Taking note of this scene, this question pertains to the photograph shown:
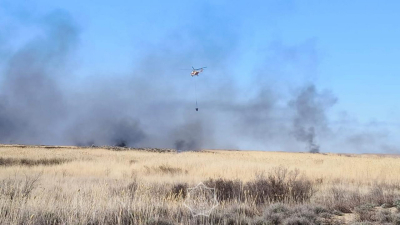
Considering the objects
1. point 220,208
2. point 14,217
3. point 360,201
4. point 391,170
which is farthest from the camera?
point 391,170

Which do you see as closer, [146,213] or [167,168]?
[146,213]

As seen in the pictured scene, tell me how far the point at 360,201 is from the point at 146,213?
6.58 meters

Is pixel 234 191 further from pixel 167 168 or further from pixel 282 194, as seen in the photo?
pixel 167 168

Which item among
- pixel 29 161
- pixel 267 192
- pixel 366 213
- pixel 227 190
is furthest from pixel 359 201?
pixel 29 161

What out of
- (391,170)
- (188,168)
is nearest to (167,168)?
(188,168)

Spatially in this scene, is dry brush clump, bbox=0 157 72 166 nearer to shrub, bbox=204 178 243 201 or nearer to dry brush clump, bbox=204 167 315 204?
shrub, bbox=204 178 243 201

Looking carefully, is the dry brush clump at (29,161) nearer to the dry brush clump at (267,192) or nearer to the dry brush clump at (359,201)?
the dry brush clump at (267,192)

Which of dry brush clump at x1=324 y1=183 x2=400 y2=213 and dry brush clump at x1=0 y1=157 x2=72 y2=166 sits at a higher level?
dry brush clump at x1=0 y1=157 x2=72 y2=166

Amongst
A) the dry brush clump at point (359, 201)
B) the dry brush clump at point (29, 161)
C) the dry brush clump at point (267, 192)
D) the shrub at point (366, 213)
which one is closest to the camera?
the shrub at point (366, 213)

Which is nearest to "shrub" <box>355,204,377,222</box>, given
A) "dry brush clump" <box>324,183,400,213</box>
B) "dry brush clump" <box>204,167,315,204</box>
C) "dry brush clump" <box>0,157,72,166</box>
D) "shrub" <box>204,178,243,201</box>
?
"dry brush clump" <box>324,183,400,213</box>

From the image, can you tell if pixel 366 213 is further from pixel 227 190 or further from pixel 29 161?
pixel 29 161

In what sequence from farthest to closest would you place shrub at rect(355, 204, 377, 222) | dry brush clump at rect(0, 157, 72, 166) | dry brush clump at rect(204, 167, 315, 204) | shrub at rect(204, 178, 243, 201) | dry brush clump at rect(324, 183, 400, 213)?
dry brush clump at rect(0, 157, 72, 166) < shrub at rect(204, 178, 243, 201) < dry brush clump at rect(204, 167, 315, 204) < dry brush clump at rect(324, 183, 400, 213) < shrub at rect(355, 204, 377, 222)

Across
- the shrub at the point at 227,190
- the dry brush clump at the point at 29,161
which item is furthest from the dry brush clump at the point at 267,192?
the dry brush clump at the point at 29,161

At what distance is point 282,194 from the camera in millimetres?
11398
